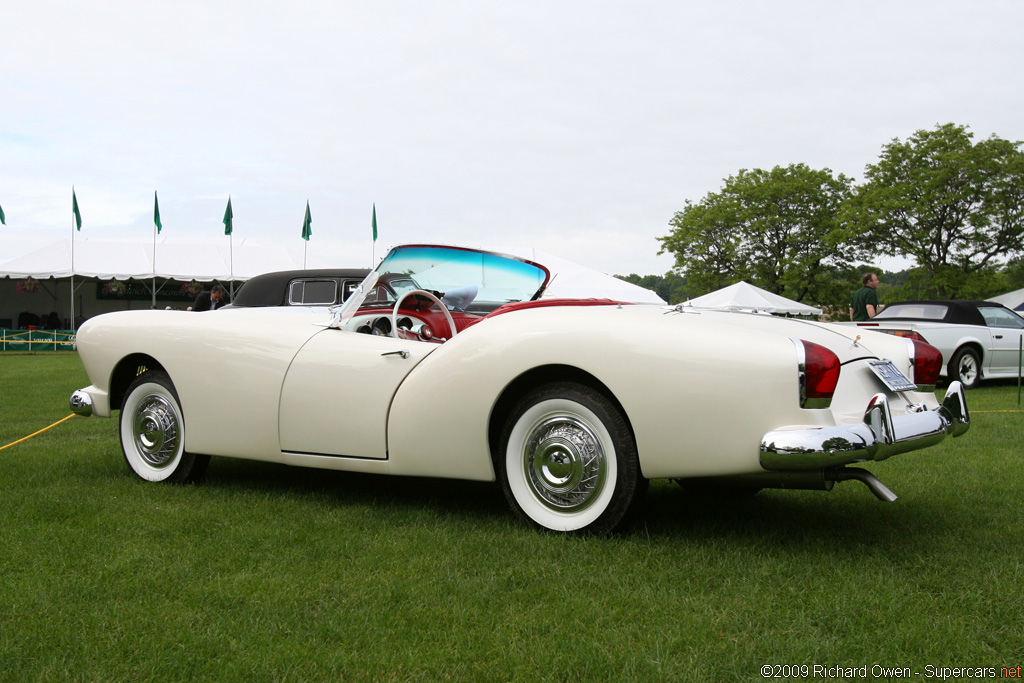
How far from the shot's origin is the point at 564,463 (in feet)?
10.7

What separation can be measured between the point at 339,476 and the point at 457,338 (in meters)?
1.58

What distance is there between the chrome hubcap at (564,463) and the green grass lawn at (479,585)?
18cm

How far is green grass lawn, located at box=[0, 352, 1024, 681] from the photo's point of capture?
219 centimetres

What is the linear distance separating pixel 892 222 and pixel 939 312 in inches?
821

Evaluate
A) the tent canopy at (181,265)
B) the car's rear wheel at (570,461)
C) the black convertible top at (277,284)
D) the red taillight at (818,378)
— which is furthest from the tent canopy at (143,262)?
the red taillight at (818,378)

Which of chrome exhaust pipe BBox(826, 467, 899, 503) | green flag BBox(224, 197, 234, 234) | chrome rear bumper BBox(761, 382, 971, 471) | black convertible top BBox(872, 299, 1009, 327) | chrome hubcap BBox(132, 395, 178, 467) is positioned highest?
green flag BBox(224, 197, 234, 234)

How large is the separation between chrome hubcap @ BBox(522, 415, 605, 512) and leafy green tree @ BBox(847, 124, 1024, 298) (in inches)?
1164

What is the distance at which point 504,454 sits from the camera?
3416 millimetres

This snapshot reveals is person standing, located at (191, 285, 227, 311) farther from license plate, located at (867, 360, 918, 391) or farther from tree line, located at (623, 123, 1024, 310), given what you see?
tree line, located at (623, 123, 1024, 310)

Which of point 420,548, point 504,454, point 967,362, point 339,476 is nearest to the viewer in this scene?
point 420,548

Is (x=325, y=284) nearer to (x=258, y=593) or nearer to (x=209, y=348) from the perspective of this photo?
(x=209, y=348)

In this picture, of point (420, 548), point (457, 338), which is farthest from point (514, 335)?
point (420, 548)

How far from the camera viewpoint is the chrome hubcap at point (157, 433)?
14.7ft

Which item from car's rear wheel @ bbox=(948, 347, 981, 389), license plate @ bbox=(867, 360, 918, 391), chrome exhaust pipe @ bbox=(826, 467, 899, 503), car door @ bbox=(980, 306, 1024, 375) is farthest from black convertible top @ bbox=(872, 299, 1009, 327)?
chrome exhaust pipe @ bbox=(826, 467, 899, 503)
